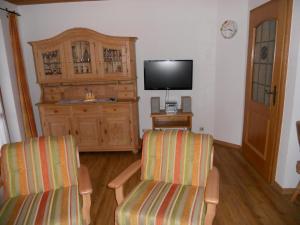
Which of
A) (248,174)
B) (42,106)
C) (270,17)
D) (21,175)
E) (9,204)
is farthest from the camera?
(42,106)

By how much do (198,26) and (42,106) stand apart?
2.77 metres

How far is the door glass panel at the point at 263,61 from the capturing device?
8.30ft

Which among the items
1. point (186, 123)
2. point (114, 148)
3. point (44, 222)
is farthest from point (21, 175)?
point (186, 123)

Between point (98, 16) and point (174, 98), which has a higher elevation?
point (98, 16)

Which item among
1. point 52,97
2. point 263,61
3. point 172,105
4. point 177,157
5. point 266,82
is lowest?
point 177,157

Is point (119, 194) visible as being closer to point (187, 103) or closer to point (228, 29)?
point (187, 103)

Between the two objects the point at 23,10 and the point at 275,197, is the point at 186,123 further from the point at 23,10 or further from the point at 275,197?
the point at 23,10

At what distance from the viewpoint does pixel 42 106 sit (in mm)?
3377

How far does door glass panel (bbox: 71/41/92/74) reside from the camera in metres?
3.35

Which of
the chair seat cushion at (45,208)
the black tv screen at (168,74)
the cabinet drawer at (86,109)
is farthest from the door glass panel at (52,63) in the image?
the chair seat cushion at (45,208)

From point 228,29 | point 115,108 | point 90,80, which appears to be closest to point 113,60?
point 90,80

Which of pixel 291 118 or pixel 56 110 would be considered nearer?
pixel 291 118

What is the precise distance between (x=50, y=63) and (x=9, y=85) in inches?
26.2

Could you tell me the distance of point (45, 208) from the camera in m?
1.62
